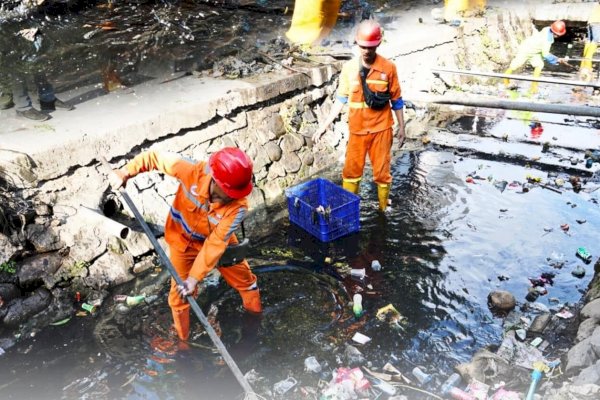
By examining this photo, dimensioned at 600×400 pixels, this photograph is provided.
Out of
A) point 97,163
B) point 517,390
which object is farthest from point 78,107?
point 517,390

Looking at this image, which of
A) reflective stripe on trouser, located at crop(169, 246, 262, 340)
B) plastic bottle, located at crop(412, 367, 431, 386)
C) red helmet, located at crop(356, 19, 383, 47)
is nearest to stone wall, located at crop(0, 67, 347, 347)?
reflective stripe on trouser, located at crop(169, 246, 262, 340)

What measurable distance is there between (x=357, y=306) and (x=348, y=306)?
15cm

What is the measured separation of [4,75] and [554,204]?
7878mm

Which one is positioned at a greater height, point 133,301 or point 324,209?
point 324,209

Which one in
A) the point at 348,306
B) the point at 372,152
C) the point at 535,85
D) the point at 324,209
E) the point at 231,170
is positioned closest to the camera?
the point at 231,170

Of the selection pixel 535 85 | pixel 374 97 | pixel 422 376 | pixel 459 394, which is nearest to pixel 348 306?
pixel 422 376

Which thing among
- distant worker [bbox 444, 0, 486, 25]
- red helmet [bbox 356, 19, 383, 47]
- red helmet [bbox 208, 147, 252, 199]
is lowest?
distant worker [bbox 444, 0, 486, 25]

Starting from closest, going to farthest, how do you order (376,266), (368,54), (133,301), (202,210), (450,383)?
(202,210) → (450,383) → (133,301) → (368,54) → (376,266)

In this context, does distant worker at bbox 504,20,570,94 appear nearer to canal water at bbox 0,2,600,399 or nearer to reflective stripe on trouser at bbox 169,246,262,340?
canal water at bbox 0,2,600,399

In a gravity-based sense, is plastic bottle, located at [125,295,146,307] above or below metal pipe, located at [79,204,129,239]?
below

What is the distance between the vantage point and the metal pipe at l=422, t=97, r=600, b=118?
538cm

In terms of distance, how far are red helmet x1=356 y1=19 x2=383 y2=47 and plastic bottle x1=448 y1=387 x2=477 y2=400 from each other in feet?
10.7

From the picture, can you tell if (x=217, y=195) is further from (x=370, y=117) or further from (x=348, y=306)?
(x=370, y=117)

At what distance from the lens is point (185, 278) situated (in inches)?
168
